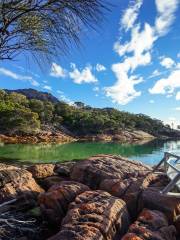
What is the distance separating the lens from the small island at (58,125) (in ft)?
140

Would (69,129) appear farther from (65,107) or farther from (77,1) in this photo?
(77,1)

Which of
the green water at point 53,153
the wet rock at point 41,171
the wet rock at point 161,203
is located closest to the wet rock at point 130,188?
the wet rock at point 161,203

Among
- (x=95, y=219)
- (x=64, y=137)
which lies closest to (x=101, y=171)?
(x=95, y=219)

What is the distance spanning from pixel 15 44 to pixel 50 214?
9.91 feet

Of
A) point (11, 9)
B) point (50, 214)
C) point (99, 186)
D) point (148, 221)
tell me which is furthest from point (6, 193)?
point (11, 9)

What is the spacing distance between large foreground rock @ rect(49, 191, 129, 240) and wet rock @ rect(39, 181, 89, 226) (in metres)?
0.57

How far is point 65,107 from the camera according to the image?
76.1 metres

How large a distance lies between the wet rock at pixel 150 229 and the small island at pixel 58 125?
36.5m

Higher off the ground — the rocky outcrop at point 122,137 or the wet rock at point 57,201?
the rocky outcrop at point 122,137

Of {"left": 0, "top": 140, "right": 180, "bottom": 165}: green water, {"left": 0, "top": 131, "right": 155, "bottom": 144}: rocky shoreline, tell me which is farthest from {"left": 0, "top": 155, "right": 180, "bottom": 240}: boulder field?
{"left": 0, "top": 131, "right": 155, "bottom": 144}: rocky shoreline

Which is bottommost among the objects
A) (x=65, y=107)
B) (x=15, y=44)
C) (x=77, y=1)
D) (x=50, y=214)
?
(x=50, y=214)

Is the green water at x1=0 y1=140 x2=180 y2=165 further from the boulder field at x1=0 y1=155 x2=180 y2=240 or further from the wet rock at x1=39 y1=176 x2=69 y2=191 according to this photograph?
the boulder field at x1=0 y1=155 x2=180 y2=240

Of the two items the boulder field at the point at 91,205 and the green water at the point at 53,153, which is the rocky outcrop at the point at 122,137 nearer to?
the green water at the point at 53,153

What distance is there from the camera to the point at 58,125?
69438 millimetres
